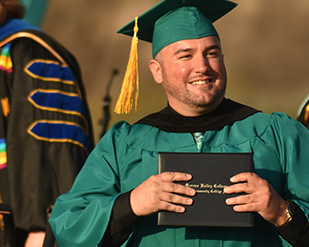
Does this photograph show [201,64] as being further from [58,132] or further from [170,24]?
[58,132]

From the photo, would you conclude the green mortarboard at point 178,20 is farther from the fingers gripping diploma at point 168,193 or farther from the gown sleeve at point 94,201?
the fingers gripping diploma at point 168,193

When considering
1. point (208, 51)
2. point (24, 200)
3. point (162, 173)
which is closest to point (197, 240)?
point (162, 173)

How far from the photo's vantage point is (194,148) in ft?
8.59

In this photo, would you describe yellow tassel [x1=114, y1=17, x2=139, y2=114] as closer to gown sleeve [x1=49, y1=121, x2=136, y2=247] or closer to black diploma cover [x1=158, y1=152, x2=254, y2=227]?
gown sleeve [x1=49, y1=121, x2=136, y2=247]

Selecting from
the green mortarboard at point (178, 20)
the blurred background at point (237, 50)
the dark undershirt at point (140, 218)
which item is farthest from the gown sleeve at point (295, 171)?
the blurred background at point (237, 50)

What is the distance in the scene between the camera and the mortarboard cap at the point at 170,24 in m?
2.76

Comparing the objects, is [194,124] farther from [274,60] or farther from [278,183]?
[274,60]

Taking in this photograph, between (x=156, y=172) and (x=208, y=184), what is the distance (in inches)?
12.7

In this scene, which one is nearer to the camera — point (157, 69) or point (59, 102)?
point (157, 69)

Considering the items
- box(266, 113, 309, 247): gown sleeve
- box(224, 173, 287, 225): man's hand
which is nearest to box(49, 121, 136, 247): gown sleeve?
box(224, 173, 287, 225): man's hand

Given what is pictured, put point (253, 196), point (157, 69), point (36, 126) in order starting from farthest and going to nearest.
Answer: point (36, 126), point (157, 69), point (253, 196)

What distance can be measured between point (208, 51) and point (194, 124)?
0.99ft

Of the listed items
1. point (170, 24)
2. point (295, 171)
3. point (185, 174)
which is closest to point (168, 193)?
point (185, 174)

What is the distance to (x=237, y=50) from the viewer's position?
5250 mm
